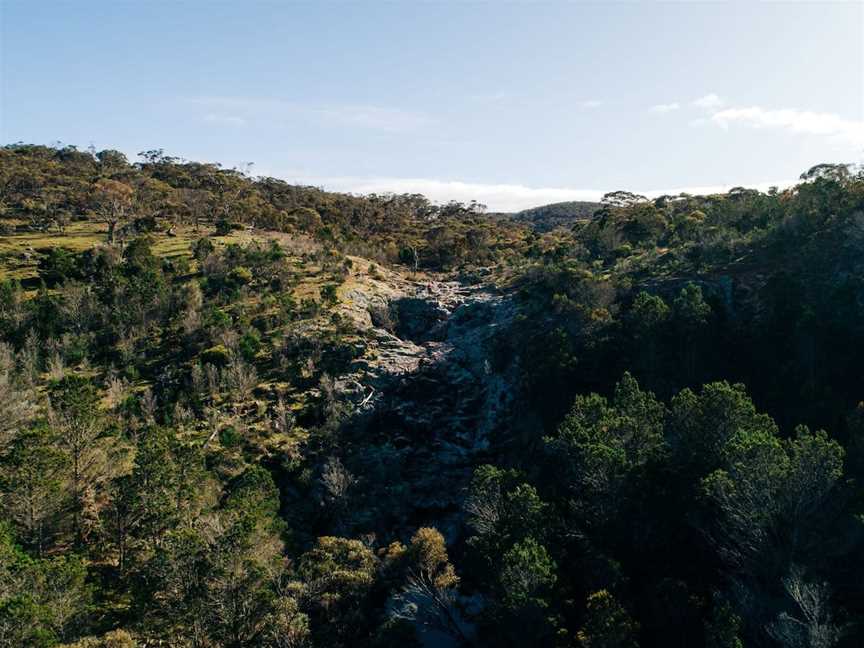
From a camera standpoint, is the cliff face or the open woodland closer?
the open woodland

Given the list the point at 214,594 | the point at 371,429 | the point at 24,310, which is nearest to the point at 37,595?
the point at 214,594

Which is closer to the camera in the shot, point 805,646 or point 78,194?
point 805,646

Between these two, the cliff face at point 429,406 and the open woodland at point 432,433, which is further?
the cliff face at point 429,406

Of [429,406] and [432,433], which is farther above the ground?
[429,406]

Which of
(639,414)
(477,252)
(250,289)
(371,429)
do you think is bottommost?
(371,429)

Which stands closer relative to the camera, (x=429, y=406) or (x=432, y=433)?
(x=432, y=433)

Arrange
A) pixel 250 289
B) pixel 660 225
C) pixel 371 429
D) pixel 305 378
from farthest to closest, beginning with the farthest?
1. pixel 660 225
2. pixel 250 289
3. pixel 305 378
4. pixel 371 429

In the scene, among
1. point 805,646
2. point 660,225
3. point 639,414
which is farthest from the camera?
point 660,225

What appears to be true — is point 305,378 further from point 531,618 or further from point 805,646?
point 805,646
